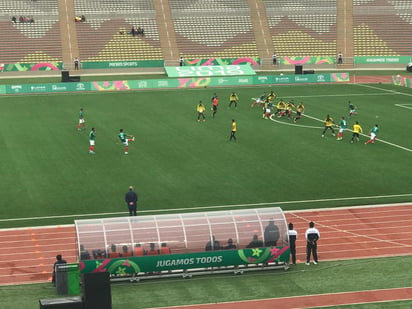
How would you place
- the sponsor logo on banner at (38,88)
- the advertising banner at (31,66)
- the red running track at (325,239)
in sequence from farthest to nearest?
1. the advertising banner at (31,66)
2. the sponsor logo on banner at (38,88)
3. the red running track at (325,239)

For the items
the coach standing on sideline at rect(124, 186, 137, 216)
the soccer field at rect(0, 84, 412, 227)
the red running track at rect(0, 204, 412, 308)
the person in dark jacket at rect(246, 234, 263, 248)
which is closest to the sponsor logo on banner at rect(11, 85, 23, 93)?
the soccer field at rect(0, 84, 412, 227)

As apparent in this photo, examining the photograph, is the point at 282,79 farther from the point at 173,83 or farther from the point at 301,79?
the point at 173,83

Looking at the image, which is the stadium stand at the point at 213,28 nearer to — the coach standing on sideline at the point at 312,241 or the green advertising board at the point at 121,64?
the green advertising board at the point at 121,64

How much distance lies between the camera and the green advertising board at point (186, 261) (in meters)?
25.3

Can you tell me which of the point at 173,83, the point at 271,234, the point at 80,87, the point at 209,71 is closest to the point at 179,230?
the point at 271,234

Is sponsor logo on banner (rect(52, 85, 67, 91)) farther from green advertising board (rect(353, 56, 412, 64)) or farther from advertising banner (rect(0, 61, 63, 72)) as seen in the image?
green advertising board (rect(353, 56, 412, 64))

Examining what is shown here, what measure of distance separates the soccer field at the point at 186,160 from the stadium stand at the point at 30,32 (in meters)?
23.3

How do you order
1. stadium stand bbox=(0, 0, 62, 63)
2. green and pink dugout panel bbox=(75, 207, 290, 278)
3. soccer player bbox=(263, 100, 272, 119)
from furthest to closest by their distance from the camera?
stadium stand bbox=(0, 0, 62, 63), soccer player bbox=(263, 100, 272, 119), green and pink dugout panel bbox=(75, 207, 290, 278)

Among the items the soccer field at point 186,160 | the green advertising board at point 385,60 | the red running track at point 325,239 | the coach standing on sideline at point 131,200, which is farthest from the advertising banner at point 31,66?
the coach standing on sideline at point 131,200

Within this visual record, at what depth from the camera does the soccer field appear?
120 feet

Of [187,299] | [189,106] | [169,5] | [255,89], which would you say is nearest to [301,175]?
[187,299]

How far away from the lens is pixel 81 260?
986 inches

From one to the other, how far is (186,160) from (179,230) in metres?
18.8

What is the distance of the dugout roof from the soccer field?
8.51 m
